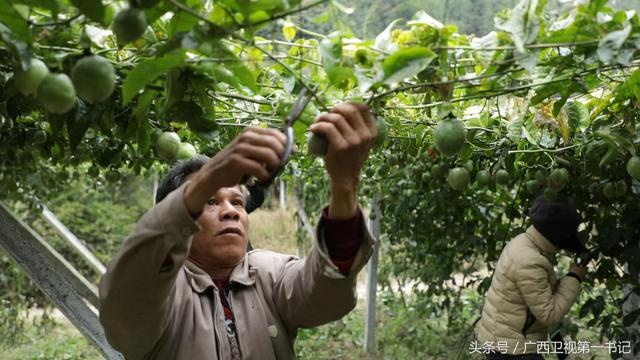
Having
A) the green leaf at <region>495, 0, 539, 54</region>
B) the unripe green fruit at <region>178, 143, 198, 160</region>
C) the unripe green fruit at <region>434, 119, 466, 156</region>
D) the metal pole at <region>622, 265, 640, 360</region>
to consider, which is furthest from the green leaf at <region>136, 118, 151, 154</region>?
the metal pole at <region>622, 265, 640, 360</region>

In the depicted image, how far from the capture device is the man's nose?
5.78 feet

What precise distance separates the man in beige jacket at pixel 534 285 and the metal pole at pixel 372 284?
2212mm

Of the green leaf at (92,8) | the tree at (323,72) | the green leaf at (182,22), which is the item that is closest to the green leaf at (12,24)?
the tree at (323,72)

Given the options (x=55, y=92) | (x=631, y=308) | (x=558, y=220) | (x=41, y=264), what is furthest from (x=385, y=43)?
(x=631, y=308)

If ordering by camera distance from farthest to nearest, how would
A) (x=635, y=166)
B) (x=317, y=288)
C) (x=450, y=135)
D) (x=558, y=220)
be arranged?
(x=558, y=220) → (x=635, y=166) → (x=317, y=288) → (x=450, y=135)

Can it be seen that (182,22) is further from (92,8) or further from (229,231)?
(229,231)

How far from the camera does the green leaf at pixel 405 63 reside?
3.39 ft

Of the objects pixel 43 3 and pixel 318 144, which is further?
pixel 318 144

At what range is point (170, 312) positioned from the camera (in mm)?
1525

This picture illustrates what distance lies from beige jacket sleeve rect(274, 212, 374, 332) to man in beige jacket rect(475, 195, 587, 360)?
1425 mm

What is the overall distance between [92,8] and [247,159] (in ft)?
1.03

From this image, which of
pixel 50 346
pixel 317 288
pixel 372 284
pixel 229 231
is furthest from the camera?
pixel 50 346

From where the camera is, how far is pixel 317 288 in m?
1.54

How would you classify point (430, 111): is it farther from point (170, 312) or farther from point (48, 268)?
point (48, 268)
